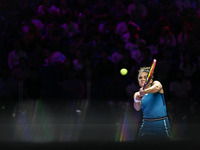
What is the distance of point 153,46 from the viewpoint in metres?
9.08

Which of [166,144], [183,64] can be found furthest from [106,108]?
[166,144]

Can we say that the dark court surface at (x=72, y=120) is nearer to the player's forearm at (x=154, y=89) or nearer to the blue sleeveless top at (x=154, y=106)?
the blue sleeveless top at (x=154, y=106)

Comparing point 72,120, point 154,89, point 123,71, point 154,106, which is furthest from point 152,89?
point 123,71

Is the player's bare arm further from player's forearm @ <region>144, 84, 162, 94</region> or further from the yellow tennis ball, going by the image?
the yellow tennis ball

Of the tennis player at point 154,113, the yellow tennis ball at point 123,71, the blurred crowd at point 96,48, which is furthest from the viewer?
the yellow tennis ball at point 123,71

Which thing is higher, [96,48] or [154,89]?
[96,48]

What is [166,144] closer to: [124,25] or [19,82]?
[19,82]

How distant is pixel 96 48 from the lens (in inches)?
350

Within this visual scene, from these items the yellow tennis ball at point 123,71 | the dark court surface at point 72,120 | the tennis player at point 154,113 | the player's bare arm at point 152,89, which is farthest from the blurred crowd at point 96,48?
the player's bare arm at point 152,89

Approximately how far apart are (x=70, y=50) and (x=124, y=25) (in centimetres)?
155

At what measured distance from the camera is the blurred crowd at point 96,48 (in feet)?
24.3

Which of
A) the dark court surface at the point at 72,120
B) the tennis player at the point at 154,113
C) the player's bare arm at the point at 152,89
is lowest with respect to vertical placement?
the dark court surface at the point at 72,120

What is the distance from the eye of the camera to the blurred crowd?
7.39 meters

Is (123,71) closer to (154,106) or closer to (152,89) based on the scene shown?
(154,106)
